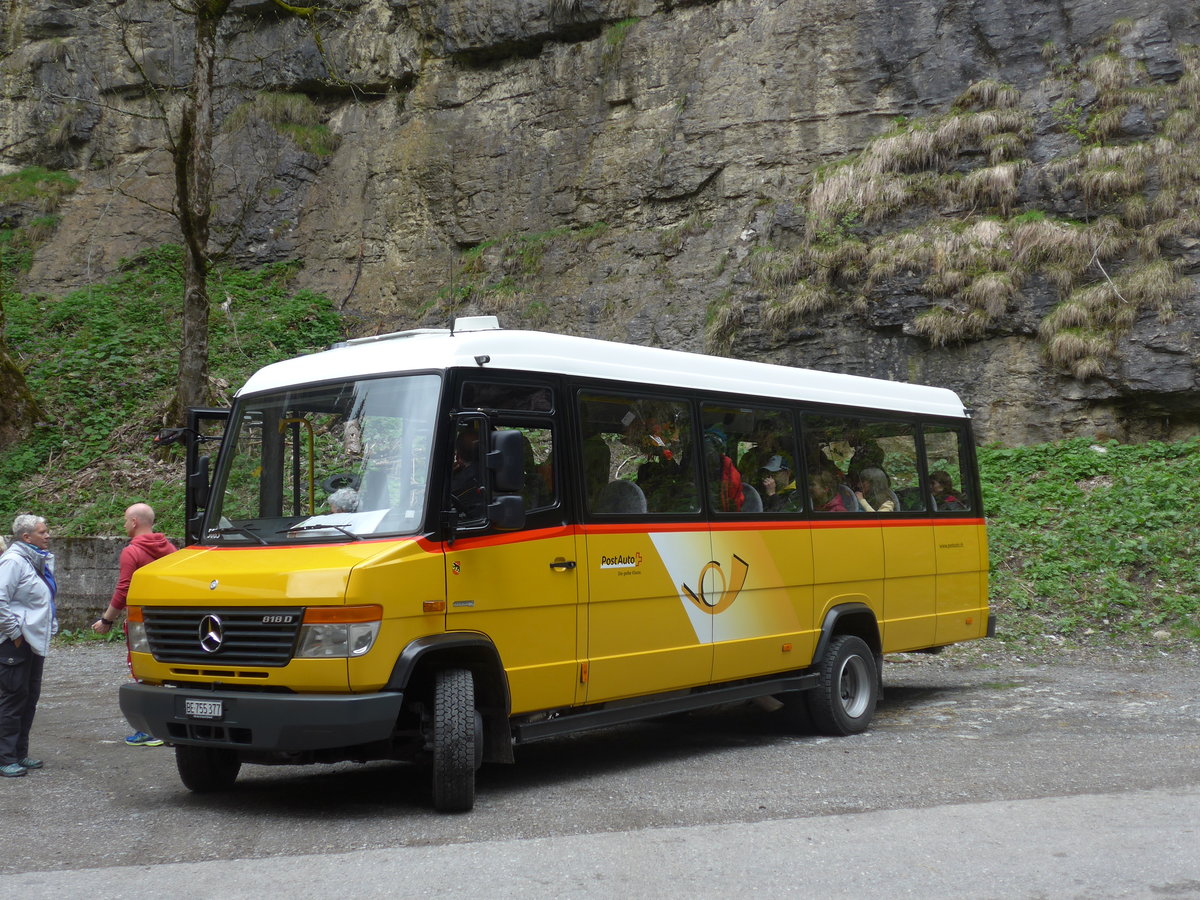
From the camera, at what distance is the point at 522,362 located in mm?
7824

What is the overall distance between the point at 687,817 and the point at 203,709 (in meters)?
2.89

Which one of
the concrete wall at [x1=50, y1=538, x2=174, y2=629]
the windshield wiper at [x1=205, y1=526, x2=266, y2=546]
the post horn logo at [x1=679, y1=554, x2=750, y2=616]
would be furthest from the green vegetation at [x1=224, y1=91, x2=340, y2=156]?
the windshield wiper at [x1=205, y1=526, x2=266, y2=546]

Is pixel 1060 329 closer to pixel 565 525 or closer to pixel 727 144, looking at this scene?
pixel 727 144

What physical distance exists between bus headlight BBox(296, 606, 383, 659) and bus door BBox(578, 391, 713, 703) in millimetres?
1802

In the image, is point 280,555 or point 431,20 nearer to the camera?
point 280,555

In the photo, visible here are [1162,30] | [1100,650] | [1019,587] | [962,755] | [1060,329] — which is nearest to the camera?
[962,755]

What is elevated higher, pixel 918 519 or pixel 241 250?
pixel 241 250

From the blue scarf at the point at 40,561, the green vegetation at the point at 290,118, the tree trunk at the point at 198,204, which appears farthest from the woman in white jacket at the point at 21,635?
the green vegetation at the point at 290,118

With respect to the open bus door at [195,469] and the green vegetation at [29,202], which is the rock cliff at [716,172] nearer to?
the green vegetation at [29,202]

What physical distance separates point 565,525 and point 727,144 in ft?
57.9

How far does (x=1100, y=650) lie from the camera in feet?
44.0

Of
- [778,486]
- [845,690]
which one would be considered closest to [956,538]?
[845,690]

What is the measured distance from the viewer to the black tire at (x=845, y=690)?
32.6 feet

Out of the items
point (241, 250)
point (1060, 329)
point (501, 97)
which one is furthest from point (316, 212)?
point (1060, 329)
